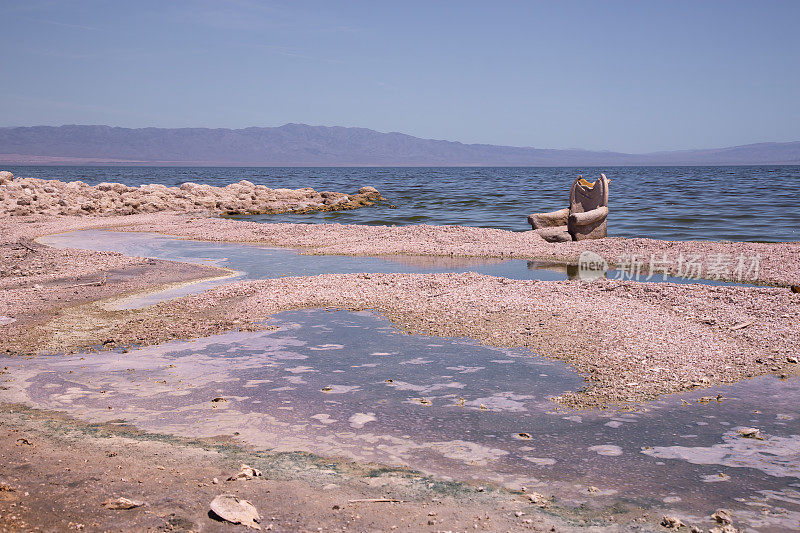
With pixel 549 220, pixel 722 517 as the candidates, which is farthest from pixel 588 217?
pixel 722 517

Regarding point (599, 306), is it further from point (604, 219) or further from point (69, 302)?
point (604, 219)

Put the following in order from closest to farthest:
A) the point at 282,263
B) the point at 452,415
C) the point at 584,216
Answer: the point at 452,415 → the point at 282,263 → the point at 584,216

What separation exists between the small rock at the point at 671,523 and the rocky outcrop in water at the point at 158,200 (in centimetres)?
3997

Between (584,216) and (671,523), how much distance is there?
827 inches

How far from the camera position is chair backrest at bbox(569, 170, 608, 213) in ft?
84.7

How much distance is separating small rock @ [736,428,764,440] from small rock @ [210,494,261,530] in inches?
200

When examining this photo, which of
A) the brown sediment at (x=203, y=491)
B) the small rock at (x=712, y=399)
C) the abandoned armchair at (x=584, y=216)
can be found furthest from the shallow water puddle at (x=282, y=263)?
the small rock at (x=712, y=399)

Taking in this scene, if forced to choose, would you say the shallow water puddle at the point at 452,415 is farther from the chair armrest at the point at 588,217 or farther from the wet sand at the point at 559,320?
the chair armrest at the point at 588,217

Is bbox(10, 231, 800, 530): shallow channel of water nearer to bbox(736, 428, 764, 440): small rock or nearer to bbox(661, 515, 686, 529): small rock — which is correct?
bbox(736, 428, 764, 440): small rock

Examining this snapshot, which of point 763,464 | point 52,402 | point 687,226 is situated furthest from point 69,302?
point 687,226

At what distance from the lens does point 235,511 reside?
491 cm

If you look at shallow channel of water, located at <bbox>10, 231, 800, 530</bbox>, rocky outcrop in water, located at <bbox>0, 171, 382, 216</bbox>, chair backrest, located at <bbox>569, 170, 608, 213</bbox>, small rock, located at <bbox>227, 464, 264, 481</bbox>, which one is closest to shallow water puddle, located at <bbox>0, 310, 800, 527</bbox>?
shallow channel of water, located at <bbox>10, 231, 800, 530</bbox>

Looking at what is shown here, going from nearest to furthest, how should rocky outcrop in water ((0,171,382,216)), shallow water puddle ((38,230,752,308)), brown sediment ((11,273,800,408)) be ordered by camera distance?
1. brown sediment ((11,273,800,408))
2. shallow water puddle ((38,230,752,308))
3. rocky outcrop in water ((0,171,382,216))

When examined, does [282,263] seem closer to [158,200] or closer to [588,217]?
[588,217]
